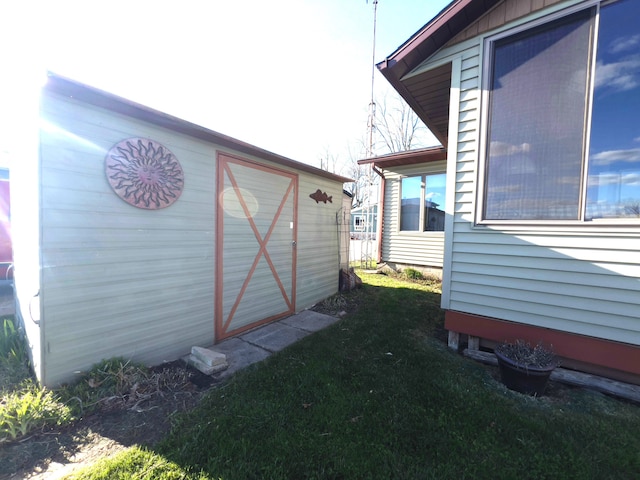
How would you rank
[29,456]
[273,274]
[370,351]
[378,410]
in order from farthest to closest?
1. [273,274]
2. [370,351]
3. [378,410]
4. [29,456]

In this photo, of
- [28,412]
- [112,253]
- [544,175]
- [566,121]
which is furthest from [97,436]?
[566,121]

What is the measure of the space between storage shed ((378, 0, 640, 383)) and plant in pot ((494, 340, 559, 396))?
0.28m

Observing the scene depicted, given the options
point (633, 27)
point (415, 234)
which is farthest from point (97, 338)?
point (415, 234)

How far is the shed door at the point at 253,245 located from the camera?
3.55 metres

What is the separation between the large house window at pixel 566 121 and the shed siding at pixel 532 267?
0.18m

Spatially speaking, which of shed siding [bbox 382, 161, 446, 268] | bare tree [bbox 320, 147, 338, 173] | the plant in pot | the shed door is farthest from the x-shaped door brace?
bare tree [bbox 320, 147, 338, 173]

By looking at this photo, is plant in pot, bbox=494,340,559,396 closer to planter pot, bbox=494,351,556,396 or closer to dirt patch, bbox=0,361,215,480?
planter pot, bbox=494,351,556,396

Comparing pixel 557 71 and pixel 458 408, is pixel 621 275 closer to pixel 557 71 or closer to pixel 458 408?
pixel 458 408

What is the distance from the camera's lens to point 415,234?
7.44 meters

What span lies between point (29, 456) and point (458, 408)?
Answer: 3092 millimetres

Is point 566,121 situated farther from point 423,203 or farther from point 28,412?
point 28,412

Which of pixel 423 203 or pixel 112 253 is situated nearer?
pixel 112 253

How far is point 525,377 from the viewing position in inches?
94.3

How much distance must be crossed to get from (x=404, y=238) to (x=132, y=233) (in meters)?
6.61
